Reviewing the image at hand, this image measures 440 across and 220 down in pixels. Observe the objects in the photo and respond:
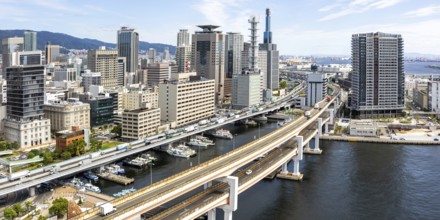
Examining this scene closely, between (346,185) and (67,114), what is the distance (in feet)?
79.9

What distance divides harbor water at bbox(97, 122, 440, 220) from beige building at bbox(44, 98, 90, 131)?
9230 millimetres

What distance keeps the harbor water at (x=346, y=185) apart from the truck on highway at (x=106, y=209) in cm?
705

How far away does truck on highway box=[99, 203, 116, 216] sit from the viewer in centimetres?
1370

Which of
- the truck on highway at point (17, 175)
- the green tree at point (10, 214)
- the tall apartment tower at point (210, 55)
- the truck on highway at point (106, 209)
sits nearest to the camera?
the truck on highway at point (106, 209)

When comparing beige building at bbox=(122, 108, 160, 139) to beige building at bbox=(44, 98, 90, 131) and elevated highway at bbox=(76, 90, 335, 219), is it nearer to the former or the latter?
beige building at bbox=(44, 98, 90, 131)

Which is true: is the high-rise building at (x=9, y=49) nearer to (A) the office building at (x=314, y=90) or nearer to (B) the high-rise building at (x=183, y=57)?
(B) the high-rise building at (x=183, y=57)

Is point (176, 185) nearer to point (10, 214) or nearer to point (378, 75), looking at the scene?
point (10, 214)

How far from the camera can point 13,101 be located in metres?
34.1

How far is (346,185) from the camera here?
83.7ft

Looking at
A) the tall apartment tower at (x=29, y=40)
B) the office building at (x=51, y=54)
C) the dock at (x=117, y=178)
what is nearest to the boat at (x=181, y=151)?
the dock at (x=117, y=178)

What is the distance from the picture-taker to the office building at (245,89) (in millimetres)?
56094

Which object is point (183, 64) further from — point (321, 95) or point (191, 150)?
point (191, 150)

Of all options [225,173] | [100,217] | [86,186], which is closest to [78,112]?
[86,186]

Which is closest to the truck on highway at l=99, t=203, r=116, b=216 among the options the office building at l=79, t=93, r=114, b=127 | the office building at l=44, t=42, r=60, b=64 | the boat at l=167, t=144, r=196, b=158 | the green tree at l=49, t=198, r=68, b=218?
the green tree at l=49, t=198, r=68, b=218
